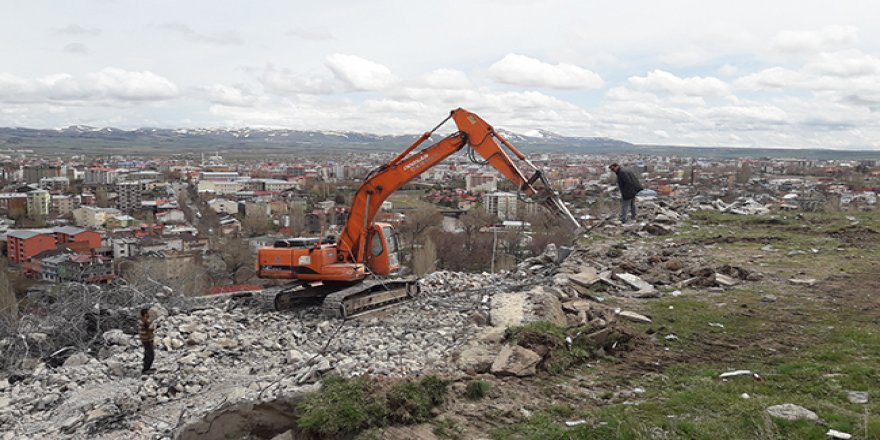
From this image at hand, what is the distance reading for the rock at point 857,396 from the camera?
19.5 feet

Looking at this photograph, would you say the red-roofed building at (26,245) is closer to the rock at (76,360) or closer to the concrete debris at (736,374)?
the rock at (76,360)

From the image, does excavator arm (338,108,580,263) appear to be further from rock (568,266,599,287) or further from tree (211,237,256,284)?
tree (211,237,256,284)

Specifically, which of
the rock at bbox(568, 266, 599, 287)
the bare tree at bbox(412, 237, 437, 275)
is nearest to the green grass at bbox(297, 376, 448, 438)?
the rock at bbox(568, 266, 599, 287)

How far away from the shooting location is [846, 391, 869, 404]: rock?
5934 mm

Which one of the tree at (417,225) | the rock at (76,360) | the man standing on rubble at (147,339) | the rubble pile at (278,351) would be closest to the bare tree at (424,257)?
the tree at (417,225)

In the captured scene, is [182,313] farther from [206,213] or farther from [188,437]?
[206,213]

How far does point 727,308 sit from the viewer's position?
10.0 m

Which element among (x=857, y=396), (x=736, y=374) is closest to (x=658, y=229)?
(x=736, y=374)

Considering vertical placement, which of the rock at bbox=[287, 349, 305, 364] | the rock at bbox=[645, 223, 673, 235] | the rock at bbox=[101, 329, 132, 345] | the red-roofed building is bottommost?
the red-roofed building

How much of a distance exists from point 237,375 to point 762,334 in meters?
7.23

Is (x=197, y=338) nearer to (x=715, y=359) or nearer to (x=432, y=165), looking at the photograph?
(x=432, y=165)

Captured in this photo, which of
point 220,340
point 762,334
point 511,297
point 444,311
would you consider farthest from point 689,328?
point 220,340

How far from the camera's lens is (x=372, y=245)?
12.6 meters

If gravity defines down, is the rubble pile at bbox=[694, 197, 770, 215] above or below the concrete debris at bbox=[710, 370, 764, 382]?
above
